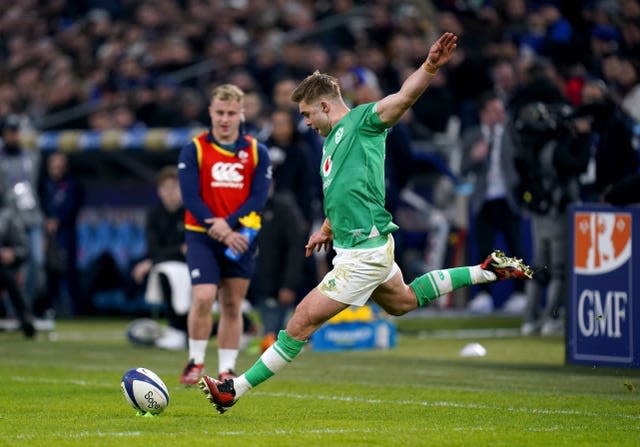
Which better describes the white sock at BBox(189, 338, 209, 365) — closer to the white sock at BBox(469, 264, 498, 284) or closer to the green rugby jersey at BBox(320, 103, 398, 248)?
the green rugby jersey at BBox(320, 103, 398, 248)

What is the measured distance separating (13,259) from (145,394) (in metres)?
9.39

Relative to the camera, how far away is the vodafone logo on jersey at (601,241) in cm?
1218

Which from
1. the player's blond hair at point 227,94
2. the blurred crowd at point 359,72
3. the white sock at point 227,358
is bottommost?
the white sock at point 227,358

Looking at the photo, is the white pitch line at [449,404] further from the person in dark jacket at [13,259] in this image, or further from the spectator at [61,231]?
the spectator at [61,231]

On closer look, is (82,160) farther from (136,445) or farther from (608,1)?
(136,445)

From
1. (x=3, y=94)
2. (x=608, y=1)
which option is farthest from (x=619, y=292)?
(x=3, y=94)

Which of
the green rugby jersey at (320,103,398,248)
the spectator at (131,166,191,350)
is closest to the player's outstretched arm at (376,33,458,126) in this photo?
the green rugby jersey at (320,103,398,248)

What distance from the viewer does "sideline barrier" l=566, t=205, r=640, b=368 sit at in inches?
474

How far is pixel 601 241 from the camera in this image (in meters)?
12.4

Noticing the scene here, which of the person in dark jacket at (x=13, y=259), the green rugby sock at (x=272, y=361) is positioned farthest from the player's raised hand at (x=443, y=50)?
the person in dark jacket at (x=13, y=259)

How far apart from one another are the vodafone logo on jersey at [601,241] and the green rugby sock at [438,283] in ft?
10.4

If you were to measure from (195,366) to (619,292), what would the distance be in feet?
12.1

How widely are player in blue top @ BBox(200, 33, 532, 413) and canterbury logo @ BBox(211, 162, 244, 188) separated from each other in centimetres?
222

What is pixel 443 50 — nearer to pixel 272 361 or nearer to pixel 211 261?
pixel 272 361
